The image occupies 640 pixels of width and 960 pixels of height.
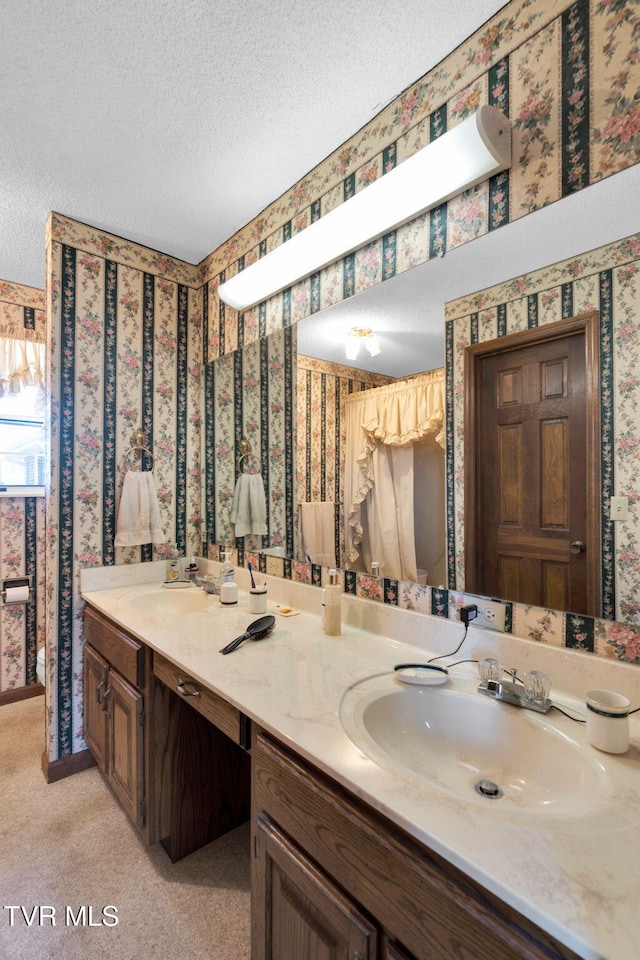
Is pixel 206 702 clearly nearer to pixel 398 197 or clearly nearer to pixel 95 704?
pixel 95 704

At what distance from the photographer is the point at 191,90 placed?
4.45 feet

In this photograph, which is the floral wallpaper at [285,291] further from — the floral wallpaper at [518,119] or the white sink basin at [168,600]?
the white sink basin at [168,600]

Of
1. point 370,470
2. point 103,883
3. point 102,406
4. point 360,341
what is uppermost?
point 360,341

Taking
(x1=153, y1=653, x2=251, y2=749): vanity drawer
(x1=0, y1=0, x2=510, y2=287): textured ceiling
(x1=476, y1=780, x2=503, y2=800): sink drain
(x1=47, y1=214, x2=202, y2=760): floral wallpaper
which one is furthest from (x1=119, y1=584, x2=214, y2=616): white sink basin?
(x1=0, y1=0, x2=510, y2=287): textured ceiling

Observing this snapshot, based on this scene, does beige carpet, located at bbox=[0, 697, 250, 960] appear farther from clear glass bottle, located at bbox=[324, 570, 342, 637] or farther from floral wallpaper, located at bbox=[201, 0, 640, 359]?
floral wallpaper, located at bbox=[201, 0, 640, 359]

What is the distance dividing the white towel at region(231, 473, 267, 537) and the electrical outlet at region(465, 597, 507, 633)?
102 centimetres

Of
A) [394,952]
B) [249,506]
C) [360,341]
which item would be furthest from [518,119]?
[394,952]

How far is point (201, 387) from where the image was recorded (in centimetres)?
243

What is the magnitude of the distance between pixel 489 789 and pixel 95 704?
1636mm

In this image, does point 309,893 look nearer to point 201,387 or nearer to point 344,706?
point 344,706

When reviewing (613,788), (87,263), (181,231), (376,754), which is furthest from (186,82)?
(613,788)

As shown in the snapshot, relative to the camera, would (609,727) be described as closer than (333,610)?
Yes

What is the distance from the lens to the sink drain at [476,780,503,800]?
857mm

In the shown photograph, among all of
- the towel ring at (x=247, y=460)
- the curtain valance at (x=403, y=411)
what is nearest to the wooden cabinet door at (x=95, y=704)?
the towel ring at (x=247, y=460)
